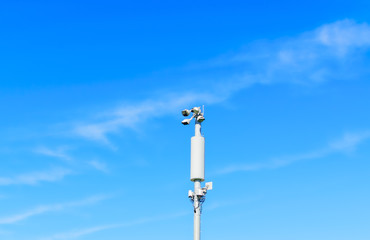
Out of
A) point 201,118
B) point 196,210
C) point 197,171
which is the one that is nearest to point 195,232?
point 196,210

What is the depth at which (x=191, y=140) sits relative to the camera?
48.2 m

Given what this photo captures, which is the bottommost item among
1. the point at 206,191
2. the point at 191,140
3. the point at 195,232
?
the point at 195,232

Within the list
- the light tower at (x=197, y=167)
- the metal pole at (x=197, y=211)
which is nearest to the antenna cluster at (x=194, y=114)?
the light tower at (x=197, y=167)

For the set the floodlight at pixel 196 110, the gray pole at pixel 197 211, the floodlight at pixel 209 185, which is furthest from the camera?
the floodlight at pixel 196 110

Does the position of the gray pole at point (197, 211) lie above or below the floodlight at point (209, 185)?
below

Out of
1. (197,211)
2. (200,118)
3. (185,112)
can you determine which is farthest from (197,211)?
(185,112)

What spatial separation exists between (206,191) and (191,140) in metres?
4.34

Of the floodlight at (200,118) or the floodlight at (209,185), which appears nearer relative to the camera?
the floodlight at (209,185)

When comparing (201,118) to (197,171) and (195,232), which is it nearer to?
(197,171)

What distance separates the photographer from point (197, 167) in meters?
47.2

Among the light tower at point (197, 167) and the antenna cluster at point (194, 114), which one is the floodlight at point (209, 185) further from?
the antenna cluster at point (194, 114)

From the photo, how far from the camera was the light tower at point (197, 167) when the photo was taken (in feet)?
152

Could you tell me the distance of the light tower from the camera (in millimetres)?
46438

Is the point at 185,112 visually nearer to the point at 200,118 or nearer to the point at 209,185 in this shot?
the point at 200,118
